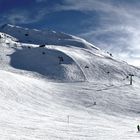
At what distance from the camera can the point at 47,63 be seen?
140 meters

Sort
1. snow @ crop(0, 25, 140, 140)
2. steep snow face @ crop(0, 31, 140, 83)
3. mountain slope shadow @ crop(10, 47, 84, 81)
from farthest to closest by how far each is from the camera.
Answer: steep snow face @ crop(0, 31, 140, 83), mountain slope shadow @ crop(10, 47, 84, 81), snow @ crop(0, 25, 140, 140)

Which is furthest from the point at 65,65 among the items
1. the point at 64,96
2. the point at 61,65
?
the point at 64,96

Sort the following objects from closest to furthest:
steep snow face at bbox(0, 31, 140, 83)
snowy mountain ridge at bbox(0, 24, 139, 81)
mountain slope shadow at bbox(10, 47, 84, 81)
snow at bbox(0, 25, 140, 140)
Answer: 1. snow at bbox(0, 25, 140, 140)
2. mountain slope shadow at bbox(10, 47, 84, 81)
3. steep snow face at bbox(0, 31, 140, 83)
4. snowy mountain ridge at bbox(0, 24, 139, 81)

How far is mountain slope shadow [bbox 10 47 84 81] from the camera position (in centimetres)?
12340

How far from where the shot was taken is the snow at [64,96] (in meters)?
48.5

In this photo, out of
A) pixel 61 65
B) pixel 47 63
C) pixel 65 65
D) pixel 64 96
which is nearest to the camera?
pixel 64 96

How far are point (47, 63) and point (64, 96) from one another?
48.4 metres

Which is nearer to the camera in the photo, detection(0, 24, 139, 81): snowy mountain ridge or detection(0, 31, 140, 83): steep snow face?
detection(0, 31, 140, 83): steep snow face

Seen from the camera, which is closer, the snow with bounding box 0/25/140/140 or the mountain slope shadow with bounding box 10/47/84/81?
the snow with bounding box 0/25/140/140

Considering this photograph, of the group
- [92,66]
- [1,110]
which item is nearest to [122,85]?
[92,66]

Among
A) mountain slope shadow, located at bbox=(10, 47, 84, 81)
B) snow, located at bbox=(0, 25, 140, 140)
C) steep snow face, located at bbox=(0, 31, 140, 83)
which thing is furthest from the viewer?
steep snow face, located at bbox=(0, 31, 140, 83)

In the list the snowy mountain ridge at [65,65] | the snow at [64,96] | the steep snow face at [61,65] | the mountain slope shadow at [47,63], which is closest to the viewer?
the snow at [64,96]

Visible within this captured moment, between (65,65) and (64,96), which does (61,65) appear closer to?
(65,65)

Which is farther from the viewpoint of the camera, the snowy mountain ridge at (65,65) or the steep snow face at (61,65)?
the snowy mountain ridge at (65,65)
